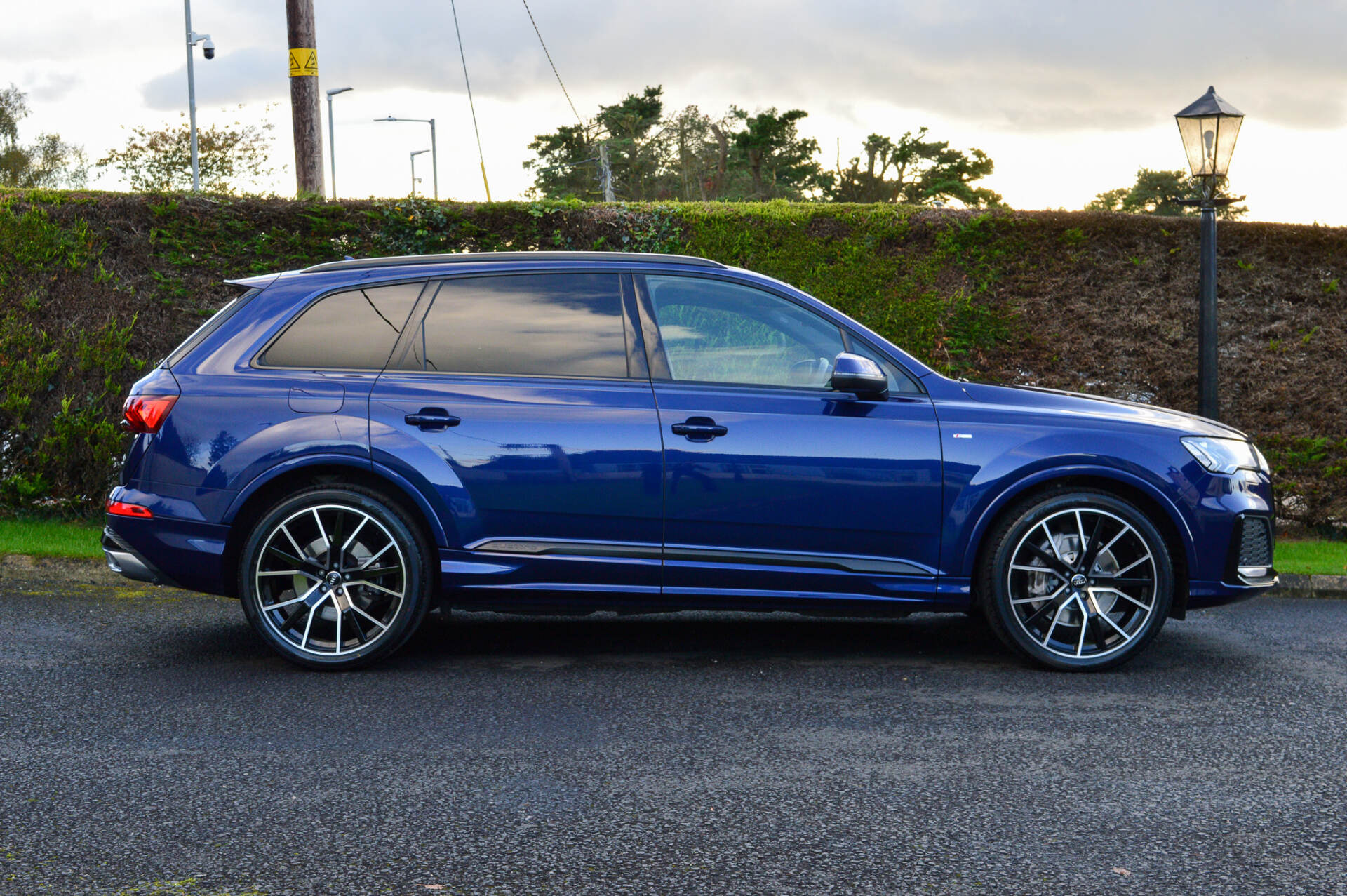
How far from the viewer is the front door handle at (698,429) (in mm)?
5422

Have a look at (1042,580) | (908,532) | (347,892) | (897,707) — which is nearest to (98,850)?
(347,892)

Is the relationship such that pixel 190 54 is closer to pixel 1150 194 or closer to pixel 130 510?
pixel 130 510

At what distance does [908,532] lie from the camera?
5477mm

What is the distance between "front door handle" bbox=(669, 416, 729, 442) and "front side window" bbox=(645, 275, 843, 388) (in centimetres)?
23

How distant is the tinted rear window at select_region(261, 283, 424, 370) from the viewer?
A: 559cm

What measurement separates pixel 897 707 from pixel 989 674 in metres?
0.79

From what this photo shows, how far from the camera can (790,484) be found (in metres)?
5.42

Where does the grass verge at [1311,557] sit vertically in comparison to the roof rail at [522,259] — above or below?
below

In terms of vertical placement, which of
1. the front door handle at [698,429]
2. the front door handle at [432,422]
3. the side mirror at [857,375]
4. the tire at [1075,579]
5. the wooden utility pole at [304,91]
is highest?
the wooden utility pole at [304,91]

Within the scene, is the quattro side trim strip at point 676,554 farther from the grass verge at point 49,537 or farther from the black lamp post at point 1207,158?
the black lamp post at point 1207,158

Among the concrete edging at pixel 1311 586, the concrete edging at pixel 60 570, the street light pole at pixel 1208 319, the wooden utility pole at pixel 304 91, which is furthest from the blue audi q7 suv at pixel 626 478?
the wooden utility pole at pixel 304 91

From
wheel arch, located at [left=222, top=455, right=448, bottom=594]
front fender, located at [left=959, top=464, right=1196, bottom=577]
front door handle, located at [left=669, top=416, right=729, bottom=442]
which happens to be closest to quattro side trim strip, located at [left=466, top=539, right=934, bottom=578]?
wheel arch, located at [left=222, top=455, right=448, bottom=594]

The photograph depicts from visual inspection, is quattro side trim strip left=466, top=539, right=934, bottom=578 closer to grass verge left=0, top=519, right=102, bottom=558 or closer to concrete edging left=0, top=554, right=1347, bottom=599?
concrete edging left=0, top=554, right=1347, bottom=599

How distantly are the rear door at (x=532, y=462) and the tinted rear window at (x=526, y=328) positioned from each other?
0.01 meters
